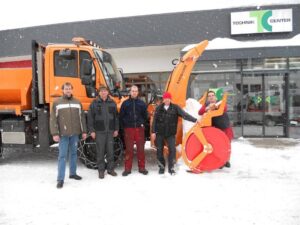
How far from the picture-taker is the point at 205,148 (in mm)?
6469

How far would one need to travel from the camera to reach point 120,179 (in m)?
6.35

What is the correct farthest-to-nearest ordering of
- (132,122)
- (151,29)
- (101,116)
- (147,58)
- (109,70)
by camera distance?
(147,58) → (151,29) → (109,70) → (132,122) → (101,116)

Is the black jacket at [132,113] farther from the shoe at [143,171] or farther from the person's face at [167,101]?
the shoe at [143,171]

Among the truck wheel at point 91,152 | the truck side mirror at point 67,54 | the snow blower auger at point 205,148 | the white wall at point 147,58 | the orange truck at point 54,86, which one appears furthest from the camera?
the white wall at point 147,58

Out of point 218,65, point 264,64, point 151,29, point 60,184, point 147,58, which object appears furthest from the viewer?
point 147,58

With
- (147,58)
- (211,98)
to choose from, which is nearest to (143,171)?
(211,98)

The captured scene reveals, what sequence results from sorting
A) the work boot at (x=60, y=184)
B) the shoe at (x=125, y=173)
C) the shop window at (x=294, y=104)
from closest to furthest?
the work boot at (x=60, y=184)
the shoe at (x=125, y=173)
the shop window at (x=294, y=104)

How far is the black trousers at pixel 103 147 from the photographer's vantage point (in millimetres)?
6441

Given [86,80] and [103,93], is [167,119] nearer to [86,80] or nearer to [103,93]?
[103,93]

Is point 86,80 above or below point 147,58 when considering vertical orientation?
below

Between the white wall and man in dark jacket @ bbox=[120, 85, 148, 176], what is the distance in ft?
24.9

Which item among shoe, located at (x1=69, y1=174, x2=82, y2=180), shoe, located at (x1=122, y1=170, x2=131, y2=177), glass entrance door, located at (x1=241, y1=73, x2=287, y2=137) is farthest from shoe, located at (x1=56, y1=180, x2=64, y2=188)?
glass entrance door, located at (x1=241, y1=73, x2=287, y2=137)

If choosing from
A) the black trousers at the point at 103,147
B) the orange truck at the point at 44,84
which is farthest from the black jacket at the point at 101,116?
the orange truck at the point at 44,84

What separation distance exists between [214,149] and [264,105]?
660 centimetres
